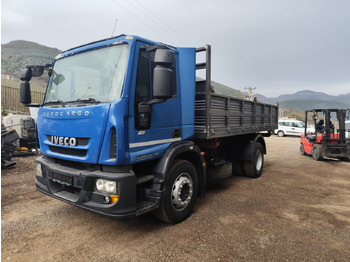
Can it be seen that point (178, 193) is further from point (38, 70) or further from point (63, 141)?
point (38, 70)

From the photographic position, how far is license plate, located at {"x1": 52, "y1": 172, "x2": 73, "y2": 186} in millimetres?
2992

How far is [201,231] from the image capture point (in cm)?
332

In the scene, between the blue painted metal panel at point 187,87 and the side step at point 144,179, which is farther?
the blue painted metal panel at point 187,87

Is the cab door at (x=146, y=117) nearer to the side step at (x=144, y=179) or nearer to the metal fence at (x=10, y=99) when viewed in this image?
the side step at (x=144, y=179)

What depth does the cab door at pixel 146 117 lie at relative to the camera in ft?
9.47

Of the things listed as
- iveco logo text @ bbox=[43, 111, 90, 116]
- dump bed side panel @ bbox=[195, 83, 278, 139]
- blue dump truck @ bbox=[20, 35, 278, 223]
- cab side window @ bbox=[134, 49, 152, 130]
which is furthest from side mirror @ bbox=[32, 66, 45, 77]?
dump bed side panel @ bbox=[195, 83, 278, 139]

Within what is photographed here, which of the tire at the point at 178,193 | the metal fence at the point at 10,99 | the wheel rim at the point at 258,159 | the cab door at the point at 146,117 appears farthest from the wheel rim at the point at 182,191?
the metal fence at the point at 10,99

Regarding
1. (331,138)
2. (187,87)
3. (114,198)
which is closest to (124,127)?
(114,198)

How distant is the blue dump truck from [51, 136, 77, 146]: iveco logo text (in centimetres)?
1

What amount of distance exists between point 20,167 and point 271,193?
704 cm

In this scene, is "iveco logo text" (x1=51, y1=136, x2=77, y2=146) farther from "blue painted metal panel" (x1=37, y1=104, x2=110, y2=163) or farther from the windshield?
the windshield

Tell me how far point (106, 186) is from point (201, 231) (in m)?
1.53

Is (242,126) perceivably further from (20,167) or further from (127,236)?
(20,167)

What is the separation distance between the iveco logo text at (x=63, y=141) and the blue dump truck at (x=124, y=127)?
0.04 feet
